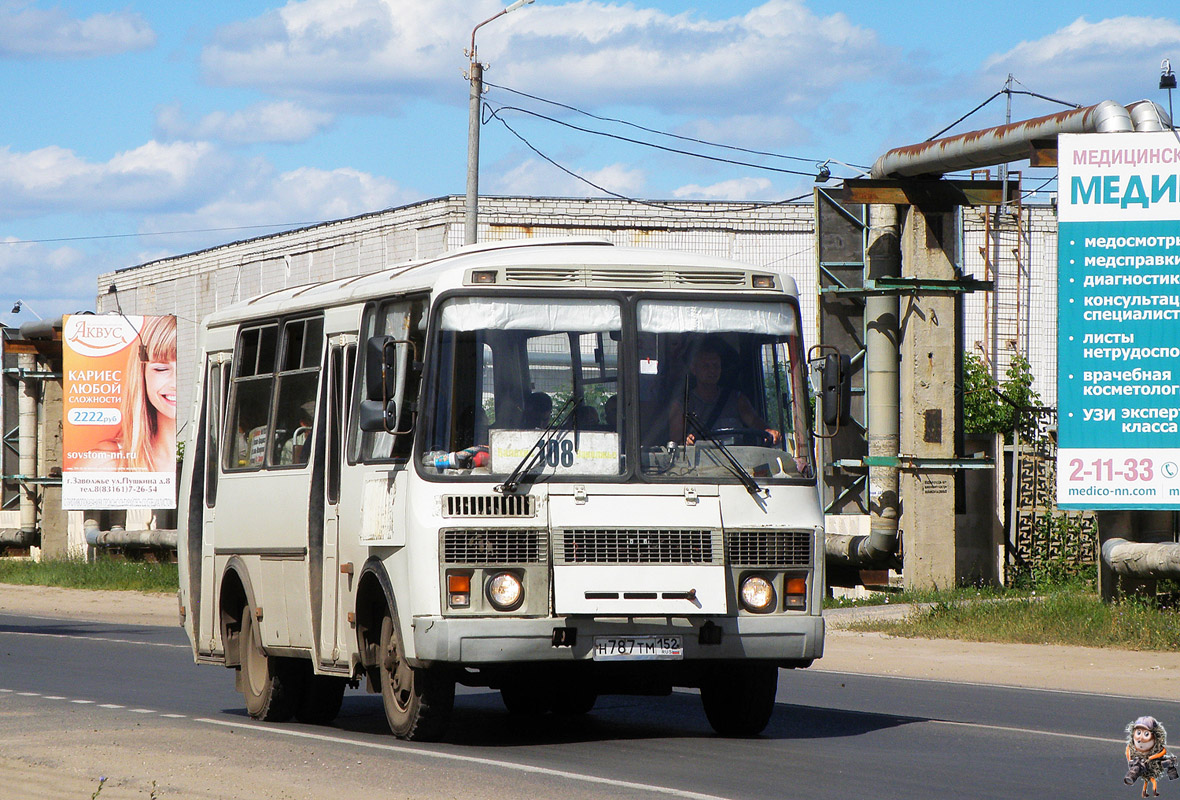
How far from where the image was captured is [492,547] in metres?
10.9

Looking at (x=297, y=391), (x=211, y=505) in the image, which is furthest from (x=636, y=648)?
(x=211, y=505)

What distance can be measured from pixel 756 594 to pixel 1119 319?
12464 millimetres

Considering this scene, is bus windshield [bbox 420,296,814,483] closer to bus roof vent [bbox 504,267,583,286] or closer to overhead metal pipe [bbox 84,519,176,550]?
bus roof vent [bbox 504,267,583,286]

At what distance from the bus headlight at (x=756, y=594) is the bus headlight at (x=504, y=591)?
136 centimetres

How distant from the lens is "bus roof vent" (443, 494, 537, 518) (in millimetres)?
10938

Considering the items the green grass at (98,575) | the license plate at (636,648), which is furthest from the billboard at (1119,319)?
the green grass at (98,575)

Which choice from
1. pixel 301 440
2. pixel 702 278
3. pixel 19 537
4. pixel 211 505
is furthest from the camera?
pixel 19 537

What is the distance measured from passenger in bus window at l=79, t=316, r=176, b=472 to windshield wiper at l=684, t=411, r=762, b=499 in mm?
30843

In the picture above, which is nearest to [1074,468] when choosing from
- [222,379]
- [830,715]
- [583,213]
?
[830,715]

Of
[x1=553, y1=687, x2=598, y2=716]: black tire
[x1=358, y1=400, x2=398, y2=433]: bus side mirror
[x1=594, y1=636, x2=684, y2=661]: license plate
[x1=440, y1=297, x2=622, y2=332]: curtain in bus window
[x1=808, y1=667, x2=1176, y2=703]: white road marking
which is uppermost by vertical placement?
[x1=440, y1=297, x2=622, y2=332]: curtain in bus window

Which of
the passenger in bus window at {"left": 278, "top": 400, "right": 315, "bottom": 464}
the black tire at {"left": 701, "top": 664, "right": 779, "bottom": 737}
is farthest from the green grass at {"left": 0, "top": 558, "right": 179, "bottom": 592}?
the black tire at {"left": 701, "top": 664, "right": 779, "bottom": 737}

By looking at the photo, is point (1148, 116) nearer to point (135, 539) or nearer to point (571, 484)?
point (571, 484)

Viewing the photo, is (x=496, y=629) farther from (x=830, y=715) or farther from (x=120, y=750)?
(x=830, y=715)

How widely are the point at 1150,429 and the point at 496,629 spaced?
13.6 meters
